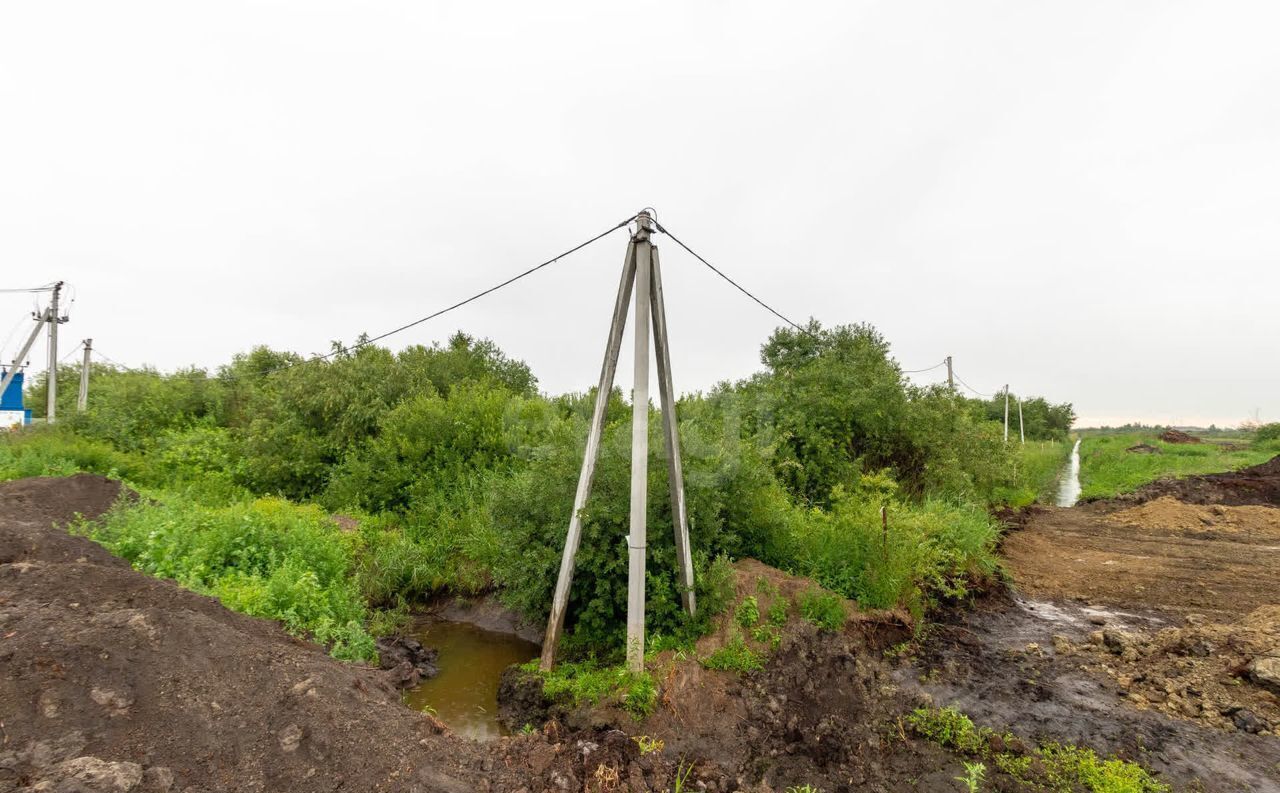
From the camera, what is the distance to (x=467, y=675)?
22.5ft

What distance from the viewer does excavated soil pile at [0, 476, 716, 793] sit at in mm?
3326

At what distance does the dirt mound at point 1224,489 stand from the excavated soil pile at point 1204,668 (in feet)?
47.3

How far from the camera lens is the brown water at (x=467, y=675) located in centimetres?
589

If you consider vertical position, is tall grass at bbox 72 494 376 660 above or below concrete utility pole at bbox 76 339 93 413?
below

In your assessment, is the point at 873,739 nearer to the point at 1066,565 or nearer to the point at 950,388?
the point at 1066,565

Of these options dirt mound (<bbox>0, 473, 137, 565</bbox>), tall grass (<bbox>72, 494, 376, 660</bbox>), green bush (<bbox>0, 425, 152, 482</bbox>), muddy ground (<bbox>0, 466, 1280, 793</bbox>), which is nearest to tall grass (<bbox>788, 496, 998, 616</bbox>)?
muddy ground (<bbox>0, 466, 1280, 793</bbox>)

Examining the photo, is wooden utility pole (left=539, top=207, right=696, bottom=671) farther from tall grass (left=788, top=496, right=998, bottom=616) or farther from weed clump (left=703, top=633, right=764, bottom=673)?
tall grass (left=788, top=496, right=998, bottom=616)

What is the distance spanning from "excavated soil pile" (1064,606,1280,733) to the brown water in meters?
6.97

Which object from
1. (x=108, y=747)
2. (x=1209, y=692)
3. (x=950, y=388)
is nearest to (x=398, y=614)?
(x=108, y=747)

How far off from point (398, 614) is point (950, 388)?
12691mm

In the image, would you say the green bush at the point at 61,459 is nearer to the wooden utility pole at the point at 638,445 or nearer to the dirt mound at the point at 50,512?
the dirt mound at the point at 50,512

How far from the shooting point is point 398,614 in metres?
8.07

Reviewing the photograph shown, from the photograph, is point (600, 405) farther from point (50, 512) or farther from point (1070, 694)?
point (50, 512)

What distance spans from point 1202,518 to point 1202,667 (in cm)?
1203
